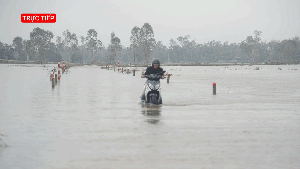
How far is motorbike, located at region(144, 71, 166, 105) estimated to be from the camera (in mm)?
14625

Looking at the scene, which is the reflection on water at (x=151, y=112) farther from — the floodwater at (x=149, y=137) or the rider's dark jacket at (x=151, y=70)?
the rider's dark jacket at (x=151, y=70)

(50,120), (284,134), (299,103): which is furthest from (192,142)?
(299,103)

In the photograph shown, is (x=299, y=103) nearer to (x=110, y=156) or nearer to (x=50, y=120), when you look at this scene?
(x=50, y=120)

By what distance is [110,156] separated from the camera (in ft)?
22.5

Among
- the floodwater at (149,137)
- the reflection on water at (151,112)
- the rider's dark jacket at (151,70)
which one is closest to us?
the floodwater at (149,137)

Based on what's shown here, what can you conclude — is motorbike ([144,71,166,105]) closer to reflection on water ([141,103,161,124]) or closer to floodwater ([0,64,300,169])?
reflection on water ([141,103,161,124])

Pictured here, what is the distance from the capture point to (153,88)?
14.9 metres

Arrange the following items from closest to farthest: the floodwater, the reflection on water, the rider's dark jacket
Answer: the floodwater
the reflection on water
the rider's dark jacket

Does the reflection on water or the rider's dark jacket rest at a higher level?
the rider's dark jacket

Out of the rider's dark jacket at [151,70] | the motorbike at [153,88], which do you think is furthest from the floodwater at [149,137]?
the rider's dark jacket at [151,70]

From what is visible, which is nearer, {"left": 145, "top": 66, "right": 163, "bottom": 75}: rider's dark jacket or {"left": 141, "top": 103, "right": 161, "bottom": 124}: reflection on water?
{"left": 141, "top": 103, "right": 161, "bottom": 124}: reflection on water

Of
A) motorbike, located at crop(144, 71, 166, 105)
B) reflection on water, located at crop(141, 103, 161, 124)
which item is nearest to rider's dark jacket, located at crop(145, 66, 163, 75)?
motorbike, located at crop(144, 71, 166, 105)

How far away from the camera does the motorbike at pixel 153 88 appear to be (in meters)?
14.6

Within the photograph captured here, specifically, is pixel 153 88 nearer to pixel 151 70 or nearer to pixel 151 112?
pixel 151 70
